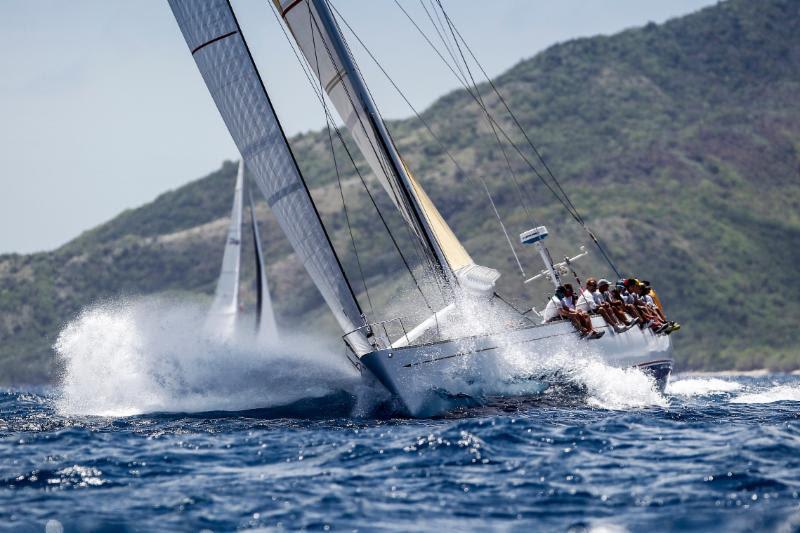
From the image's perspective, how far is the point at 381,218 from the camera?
15.1 m

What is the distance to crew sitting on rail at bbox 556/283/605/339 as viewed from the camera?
52.2 feet

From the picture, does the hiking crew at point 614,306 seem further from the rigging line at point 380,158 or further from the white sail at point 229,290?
the white sail at point 229,290

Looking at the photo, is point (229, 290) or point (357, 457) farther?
point (229, 290)

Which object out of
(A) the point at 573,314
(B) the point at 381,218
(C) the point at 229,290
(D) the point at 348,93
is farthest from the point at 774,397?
(C) the point at 229,290

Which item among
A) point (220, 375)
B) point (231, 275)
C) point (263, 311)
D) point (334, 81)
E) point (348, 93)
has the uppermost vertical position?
point (334, 81)

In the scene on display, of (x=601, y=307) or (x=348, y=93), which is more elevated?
(x=348, y=93)

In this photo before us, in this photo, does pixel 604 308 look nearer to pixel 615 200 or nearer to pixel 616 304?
pixel 616 304

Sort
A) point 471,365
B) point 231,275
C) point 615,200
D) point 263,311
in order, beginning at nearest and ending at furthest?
point 471,365 → point 263,311 → point 231,275 → point 615,200

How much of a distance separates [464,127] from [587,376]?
93.0m

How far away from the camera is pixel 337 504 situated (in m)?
8.06

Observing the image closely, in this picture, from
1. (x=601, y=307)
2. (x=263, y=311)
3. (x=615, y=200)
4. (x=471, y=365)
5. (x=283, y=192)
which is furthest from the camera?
(x=615, y=200)

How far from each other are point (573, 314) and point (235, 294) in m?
19.0

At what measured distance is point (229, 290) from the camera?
33.3 meters

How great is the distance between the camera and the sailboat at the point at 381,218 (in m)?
Result: 13.5
